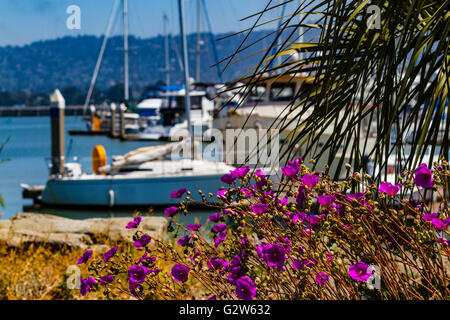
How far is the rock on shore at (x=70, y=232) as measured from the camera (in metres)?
4.20

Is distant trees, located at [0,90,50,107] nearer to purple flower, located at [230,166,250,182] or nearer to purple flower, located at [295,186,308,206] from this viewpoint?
purple flower, located at [230,166,250,182]

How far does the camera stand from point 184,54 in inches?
480

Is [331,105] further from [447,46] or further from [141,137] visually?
[141,137]

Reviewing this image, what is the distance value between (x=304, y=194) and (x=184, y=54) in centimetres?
1086

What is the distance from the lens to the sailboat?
9805mm

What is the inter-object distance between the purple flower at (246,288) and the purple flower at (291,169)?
1.28ft

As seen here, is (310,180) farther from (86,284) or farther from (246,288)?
(86,284)

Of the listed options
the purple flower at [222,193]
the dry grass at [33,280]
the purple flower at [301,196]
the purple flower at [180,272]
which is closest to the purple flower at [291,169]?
the purple flower at [301,196]

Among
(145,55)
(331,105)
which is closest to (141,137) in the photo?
(145,55)

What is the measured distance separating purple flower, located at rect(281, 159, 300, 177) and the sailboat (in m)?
6.97

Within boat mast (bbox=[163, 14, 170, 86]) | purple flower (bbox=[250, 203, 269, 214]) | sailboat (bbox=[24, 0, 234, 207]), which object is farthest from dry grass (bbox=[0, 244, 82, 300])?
boat mast (bbox=[163, 14, 170, 86])

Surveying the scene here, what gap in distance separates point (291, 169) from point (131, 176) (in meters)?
9.18

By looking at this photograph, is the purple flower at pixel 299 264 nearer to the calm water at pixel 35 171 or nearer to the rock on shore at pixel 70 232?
the calm water at pixel 35 171

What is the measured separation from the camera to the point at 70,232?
466 cm
